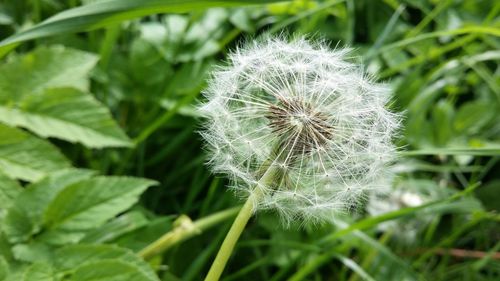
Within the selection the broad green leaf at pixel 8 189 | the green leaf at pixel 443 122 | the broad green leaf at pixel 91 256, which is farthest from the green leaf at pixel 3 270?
the green leaf at pixel 443 122

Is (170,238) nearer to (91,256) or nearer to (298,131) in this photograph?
(91,256)

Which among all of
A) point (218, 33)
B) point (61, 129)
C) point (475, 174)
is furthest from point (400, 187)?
point (61, 129)

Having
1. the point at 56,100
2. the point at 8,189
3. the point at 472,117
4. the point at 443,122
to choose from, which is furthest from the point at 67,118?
the point at 472,117

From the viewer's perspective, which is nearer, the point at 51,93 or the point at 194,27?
the point at 51,93

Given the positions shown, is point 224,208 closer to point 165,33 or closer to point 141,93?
point 141,93

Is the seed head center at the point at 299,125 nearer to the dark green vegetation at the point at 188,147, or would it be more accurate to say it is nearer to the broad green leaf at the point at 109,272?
the dark green vegetation at the point at 188,147
